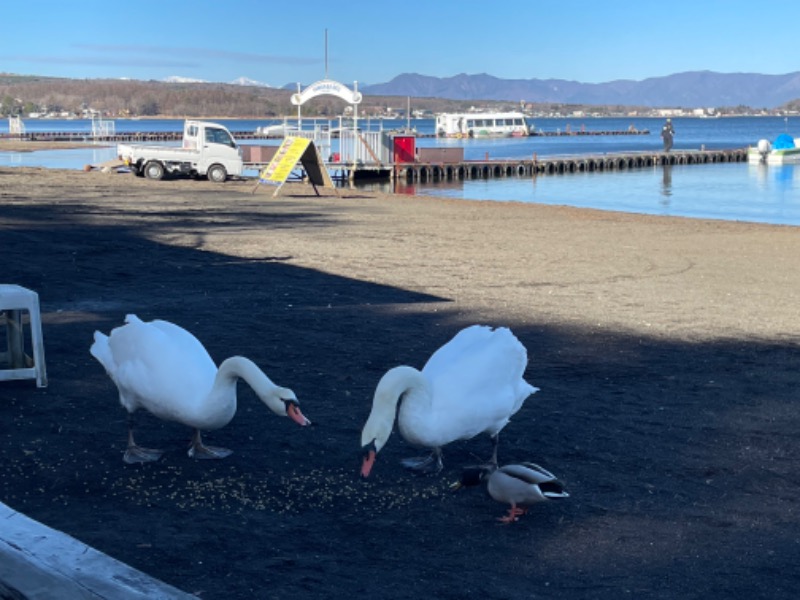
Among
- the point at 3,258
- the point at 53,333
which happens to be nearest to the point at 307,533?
the point at 53,333

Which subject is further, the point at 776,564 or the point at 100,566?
the point at 776,564

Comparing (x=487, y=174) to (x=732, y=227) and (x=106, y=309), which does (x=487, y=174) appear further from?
(x=106, y=309)

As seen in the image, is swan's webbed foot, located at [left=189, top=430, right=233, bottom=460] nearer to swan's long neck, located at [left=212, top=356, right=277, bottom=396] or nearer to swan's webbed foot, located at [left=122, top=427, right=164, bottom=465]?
swan's webbed foot, located at [left=122, top=427, right=164, bottom=465]

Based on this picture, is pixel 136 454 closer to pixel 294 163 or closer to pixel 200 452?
pixel 200 452

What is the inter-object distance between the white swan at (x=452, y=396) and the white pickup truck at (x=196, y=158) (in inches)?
1251

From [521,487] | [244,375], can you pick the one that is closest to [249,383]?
[244,375]

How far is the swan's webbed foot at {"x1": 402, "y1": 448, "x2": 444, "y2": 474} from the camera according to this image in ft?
19.9

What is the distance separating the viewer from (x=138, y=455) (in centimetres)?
611

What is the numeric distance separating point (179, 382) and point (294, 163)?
79.7 ft

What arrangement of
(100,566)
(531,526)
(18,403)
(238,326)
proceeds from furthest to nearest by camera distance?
(238,326) → (18,403) → (531,526) → (100,566)

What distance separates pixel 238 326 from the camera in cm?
1012

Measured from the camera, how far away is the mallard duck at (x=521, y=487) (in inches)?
203

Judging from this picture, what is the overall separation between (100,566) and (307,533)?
8.99 feet

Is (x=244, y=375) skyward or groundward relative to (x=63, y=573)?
groundward
